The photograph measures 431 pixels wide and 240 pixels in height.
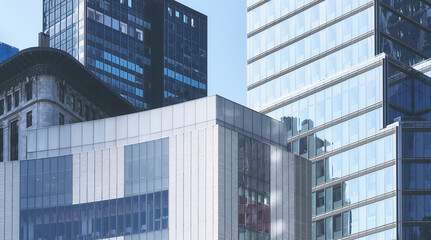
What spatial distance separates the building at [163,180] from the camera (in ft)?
341

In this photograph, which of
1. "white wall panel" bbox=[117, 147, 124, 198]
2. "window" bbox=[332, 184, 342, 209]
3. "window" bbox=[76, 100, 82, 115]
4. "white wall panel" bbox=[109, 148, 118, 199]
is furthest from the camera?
"window" bbox=[76, 100, 82, 115]

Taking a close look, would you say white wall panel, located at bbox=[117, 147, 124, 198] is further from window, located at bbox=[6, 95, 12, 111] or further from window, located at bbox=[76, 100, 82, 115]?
window, located at bbox=[6, 95, 12, 111]

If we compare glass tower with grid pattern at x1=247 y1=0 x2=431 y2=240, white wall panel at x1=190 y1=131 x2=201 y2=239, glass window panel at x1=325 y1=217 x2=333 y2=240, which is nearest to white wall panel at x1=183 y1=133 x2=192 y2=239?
white wall panel at x1=190 y1=131 x2=201 y2=239

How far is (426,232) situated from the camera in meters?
144

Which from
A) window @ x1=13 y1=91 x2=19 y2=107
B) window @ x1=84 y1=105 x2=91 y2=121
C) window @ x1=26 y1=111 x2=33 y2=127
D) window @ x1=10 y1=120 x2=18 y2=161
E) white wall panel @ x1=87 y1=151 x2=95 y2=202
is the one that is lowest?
white wall panel @ x1=87 y1=151 x2=95 y2=202

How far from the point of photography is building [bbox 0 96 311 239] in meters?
104

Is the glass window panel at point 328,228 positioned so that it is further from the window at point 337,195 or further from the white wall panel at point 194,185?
the white wall panel at point 194,185

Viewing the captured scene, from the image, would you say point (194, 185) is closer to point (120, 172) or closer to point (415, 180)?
point (120, 172)

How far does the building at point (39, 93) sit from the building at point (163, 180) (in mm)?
39059

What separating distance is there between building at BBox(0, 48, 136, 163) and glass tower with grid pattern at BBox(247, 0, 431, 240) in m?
24.1

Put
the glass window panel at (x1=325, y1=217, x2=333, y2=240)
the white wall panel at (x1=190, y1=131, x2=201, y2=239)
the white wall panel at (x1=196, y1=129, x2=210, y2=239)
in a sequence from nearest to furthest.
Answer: the white wall panel at (x1=196, y1=129, x2=210, y2=239)
the white wall panel at (x1=190, y1=131, x2=201, y2=239)
the glass window panel at (x1=325, y1=217, x2=333, y2=240)

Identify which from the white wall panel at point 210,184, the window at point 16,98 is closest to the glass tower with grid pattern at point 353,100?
the window at point 16,98

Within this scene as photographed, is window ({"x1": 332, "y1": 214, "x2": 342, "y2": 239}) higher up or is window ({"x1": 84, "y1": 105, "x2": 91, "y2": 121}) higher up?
window ({"x1": 84, "y1": 105, "x2": 91, "y2": 121})

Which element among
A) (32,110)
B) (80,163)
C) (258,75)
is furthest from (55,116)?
(80,163)
